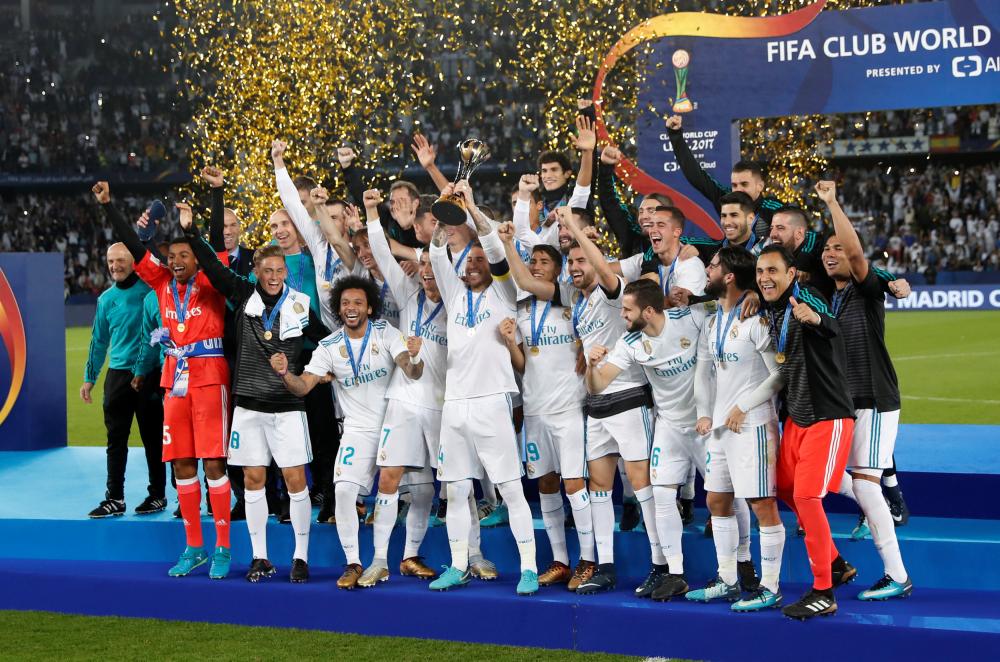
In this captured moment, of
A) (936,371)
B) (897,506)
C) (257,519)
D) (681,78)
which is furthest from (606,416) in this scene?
(936,371)

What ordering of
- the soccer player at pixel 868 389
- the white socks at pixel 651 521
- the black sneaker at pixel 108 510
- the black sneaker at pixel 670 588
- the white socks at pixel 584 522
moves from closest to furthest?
the soccer player at pixel 868 389 → the black sneaker at pixel 670 588 → the white socks at pixel 651 521 → the white socks at pixel 584 522 → the black sneaker at pixel 108 510

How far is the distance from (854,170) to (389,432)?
74.8 feet

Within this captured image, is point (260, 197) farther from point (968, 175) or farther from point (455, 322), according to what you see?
point (968, 175)

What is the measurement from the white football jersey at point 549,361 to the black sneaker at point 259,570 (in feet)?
4.83

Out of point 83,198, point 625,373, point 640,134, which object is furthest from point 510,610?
point 83,198

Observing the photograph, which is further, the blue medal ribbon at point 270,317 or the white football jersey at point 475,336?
the blue medal ribbon at point 270,317

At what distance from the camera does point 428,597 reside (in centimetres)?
529

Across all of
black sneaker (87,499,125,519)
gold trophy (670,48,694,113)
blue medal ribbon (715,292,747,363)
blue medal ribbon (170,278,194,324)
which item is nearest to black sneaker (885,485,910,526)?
blue medal ribbon (715,292,747,363)

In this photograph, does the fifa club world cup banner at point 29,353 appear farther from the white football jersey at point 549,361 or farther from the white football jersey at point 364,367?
the white football jersey at point 549,361

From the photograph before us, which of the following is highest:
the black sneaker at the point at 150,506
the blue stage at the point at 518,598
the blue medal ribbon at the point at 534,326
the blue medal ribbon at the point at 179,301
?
the blue medal ribbon at the point at 179,301

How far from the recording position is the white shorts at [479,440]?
5348 millimetres

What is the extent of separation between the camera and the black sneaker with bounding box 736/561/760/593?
16.9ft

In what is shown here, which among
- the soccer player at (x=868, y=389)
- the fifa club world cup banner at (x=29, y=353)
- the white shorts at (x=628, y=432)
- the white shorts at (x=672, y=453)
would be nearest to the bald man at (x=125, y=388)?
the fifa club world cup banner at (x=29, y=353)

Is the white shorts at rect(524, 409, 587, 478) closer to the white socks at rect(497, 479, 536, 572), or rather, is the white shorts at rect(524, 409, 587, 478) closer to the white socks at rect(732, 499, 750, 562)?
the white socks at rect(497, 479, 536, 572)
